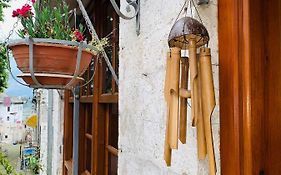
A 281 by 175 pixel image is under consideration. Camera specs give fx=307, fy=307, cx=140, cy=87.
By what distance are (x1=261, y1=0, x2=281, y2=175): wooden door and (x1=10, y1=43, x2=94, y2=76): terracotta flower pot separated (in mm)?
812

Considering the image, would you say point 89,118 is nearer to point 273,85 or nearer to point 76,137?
point 76,137

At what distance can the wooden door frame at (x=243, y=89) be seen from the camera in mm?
658

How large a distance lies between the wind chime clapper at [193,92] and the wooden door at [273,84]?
5.6 inches

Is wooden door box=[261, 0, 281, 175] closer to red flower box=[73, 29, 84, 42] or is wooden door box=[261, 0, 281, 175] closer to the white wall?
red flower box=[73, 29, 84, 42]

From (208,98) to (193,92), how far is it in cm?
3

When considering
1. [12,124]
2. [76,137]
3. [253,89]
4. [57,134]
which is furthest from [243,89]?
[12,124]

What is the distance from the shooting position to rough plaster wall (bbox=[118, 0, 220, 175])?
802mm

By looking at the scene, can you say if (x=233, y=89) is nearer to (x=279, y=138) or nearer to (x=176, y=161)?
(x=279, y=138)

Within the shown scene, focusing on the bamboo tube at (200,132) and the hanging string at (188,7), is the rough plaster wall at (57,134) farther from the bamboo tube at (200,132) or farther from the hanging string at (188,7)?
the bamboo tube at (200,132)

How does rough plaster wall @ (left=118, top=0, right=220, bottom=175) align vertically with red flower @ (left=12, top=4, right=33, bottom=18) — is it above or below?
below

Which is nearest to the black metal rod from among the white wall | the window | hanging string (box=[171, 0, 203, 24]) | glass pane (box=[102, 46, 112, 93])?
the window

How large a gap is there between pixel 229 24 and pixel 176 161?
42 centimetres

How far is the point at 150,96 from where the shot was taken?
1101mm

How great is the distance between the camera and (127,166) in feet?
4.57
